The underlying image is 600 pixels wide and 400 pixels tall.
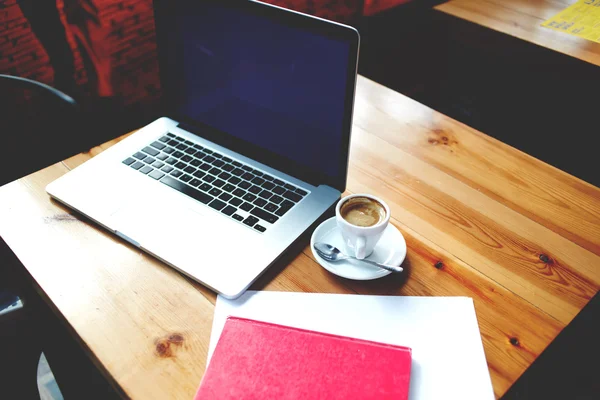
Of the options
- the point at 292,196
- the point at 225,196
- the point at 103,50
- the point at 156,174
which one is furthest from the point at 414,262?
the point at 103,50

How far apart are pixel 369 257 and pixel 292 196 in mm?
180

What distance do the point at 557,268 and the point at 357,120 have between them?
521mm

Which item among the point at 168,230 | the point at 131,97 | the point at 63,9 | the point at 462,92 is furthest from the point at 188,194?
the point at 462,92

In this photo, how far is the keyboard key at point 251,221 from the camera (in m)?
0.83

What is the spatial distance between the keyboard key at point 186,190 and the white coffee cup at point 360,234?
0.85ft

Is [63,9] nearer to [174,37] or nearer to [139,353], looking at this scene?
[174,37]

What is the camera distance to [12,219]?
0.89m

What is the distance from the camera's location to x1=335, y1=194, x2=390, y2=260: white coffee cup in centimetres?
74

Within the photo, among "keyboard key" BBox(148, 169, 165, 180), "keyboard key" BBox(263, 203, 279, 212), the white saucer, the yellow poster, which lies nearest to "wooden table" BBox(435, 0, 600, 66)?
the yellow poster

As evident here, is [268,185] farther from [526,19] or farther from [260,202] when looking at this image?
[526,19]

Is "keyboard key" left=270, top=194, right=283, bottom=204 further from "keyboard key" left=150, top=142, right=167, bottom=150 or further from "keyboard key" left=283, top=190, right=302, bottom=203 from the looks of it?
"keyboard key" left=150, top=142, right=167, bottom=150

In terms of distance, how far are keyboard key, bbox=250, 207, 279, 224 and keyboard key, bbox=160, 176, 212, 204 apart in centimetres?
9

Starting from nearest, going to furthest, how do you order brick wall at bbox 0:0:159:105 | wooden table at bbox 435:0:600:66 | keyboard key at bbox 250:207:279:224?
keyboard key at bbox 250:207:279:224 → wooden table at bbox 435:0:600:66 → brick wall at bbox 0:0:159:105

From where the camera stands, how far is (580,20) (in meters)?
1.71
